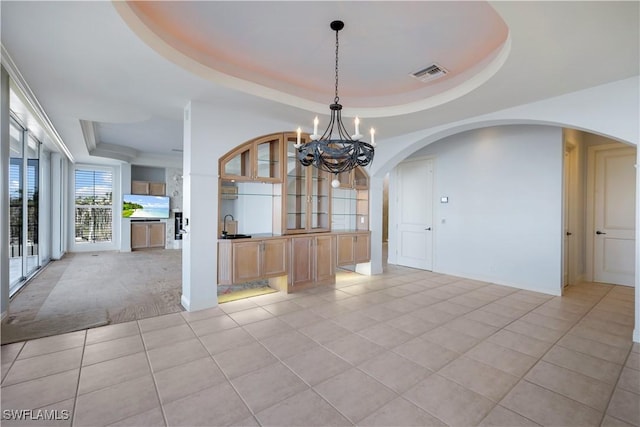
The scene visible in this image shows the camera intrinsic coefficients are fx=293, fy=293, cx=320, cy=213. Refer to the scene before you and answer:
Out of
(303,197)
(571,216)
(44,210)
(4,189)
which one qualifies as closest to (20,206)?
(4,189)

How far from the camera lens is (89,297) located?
4.24 meters

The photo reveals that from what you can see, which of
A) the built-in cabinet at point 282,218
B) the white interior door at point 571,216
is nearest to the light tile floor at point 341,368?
the built-in cabinet at point 282,218

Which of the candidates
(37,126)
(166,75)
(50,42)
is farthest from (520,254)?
(37,126)

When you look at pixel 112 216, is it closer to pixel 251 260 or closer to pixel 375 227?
pixel 251 260

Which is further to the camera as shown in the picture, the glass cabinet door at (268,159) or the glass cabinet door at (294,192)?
the glass cabinet door at (294,192)

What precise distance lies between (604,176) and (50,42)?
8.05 metres

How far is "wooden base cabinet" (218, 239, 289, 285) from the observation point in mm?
4004

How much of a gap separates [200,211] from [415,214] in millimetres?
4481

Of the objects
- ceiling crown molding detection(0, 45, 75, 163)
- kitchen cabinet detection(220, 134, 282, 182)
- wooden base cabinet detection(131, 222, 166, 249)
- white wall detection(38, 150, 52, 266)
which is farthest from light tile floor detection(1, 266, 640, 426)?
wooden base cabinet detection(131, 222, 166, 249)

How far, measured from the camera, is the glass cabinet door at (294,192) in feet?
15.5

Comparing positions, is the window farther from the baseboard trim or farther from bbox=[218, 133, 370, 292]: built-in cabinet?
the baseboard trim

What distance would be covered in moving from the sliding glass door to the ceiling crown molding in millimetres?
Result: 336

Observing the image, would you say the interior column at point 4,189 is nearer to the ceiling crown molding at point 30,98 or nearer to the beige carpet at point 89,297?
the ceiling crown molding at point 30,98

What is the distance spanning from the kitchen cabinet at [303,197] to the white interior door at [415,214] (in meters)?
2.21
